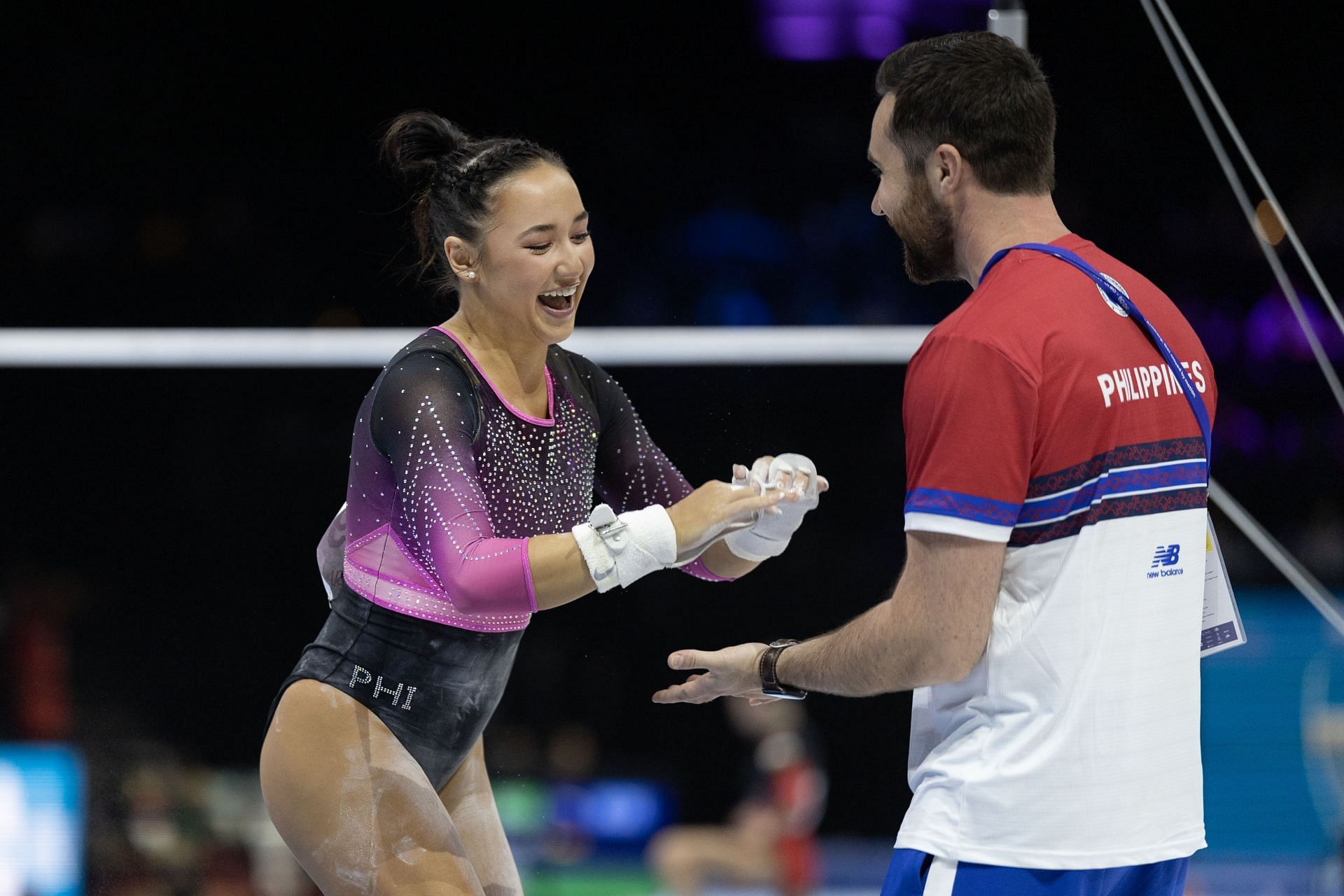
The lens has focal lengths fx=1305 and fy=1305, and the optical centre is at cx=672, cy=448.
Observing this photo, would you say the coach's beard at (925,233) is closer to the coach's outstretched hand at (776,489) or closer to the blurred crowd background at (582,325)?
the coach's outstretched hand at (776,489)

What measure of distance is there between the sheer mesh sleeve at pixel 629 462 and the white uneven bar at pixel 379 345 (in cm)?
112

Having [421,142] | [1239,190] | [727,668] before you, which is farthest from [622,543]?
[1239,190]

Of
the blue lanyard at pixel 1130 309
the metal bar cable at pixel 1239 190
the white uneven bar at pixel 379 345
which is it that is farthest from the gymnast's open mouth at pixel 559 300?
the metal bar cable at pixel 1239 190

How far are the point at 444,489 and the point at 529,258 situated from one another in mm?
463

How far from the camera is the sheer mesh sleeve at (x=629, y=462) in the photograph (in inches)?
95.3

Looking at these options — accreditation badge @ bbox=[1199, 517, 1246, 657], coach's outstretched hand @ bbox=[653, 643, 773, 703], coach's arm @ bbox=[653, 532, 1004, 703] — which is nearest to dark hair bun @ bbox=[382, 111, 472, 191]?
coach's outstretched hand @ bbox=[653, 643, 773, 703]

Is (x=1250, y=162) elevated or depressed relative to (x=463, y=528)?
elevated

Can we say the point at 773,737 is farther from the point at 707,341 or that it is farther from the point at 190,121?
the point at 190,121

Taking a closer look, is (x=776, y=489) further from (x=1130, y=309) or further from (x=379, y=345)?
(x=379, y=345)

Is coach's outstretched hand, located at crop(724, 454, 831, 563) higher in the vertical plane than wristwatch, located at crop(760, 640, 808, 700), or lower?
higher

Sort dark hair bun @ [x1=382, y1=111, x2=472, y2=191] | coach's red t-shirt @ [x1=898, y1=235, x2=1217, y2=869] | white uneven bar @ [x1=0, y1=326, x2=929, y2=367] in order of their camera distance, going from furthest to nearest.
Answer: white uneven bar @ [x1=0, y1=326, x2=929, y2=367] < dark hair bun @ [x1=382, y1=111, x2=472, y2=191] < coach's red t-shirt @ [x1=898, y1=235, x2=1217, y2=869]

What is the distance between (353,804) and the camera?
2.07m

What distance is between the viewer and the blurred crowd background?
13.1ft

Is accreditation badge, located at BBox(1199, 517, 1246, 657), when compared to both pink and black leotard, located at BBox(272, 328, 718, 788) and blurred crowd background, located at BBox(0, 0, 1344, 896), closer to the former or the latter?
pink and black leotard, located at BBox(272, 328, 718, 788)
